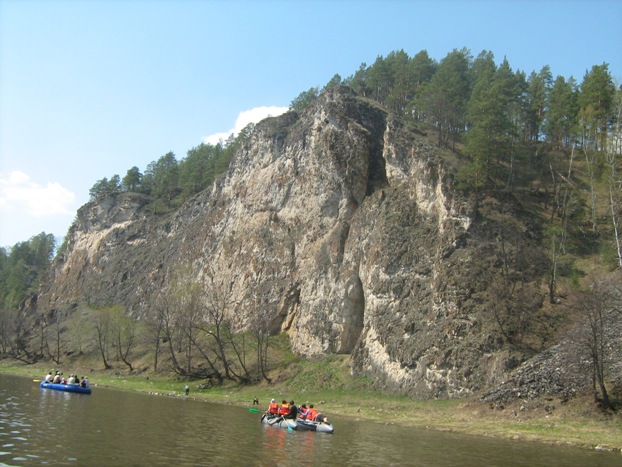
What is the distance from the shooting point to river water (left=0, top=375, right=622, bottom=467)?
17.9 meters

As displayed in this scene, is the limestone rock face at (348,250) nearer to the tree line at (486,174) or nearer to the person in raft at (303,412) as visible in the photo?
the tree line at (486,174)

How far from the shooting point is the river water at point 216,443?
17.9m

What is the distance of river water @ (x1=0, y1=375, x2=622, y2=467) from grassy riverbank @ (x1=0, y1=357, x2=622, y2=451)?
1.75 metres

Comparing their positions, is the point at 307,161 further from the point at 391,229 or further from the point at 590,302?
the point at 590,302

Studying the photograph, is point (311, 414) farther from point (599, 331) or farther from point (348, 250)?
point (348, 250)

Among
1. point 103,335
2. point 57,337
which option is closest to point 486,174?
point 103,335

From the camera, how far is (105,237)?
9619 cm

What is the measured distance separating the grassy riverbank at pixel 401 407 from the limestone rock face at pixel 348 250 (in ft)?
6.88

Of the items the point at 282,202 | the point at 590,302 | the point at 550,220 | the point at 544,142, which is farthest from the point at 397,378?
the point at 544,142

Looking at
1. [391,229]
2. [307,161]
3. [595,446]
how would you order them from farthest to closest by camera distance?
[307,161], [391,229], [595,446]

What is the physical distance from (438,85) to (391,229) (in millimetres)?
30689

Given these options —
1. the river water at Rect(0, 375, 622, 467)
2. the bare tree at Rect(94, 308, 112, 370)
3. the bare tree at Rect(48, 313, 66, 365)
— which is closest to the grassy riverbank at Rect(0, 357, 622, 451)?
the river water at Rect(0, 375, 622, 467)

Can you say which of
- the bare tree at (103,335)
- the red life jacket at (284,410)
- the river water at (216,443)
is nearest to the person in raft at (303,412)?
the red life jacket at (284,410)

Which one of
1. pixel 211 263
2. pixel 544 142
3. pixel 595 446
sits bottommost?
pixel 595 446
